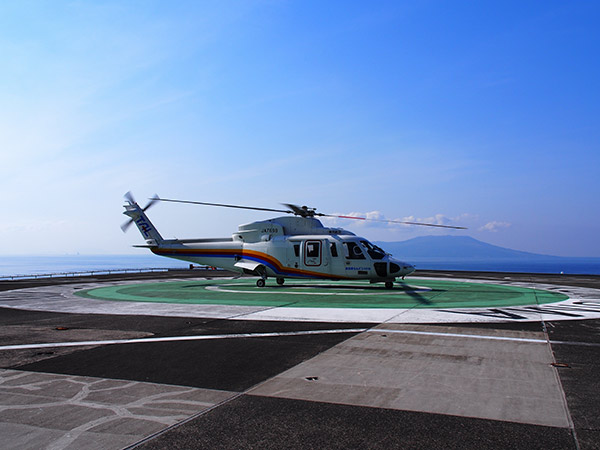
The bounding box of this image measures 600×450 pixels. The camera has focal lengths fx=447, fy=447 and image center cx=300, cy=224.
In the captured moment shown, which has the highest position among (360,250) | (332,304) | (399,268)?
(360,250)

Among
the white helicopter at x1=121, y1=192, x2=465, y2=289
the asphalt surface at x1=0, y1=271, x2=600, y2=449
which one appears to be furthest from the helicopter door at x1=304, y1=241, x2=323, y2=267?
the asphalt surface at x1=0, y1=271, x2=600, y2=449

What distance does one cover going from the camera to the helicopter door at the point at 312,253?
2367 cm

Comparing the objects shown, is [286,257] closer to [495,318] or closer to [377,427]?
[495,318]

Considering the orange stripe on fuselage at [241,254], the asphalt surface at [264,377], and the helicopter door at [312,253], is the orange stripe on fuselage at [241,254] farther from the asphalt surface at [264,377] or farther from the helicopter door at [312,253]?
the asphalt surface at [264,377]

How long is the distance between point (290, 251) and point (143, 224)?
32.1ft

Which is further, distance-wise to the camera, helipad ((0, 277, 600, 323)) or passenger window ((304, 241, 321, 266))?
passenger window ((304, 241, 321, 266))

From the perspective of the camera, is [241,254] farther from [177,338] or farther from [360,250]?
[177,338]

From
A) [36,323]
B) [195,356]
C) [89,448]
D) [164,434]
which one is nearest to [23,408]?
[89,448]

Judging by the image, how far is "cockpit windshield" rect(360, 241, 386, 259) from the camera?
2289cm

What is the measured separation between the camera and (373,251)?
75.6 ft

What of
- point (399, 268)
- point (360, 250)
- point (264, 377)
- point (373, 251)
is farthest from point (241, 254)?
point (264, 377)

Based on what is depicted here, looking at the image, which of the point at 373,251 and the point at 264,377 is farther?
the point at 373,251

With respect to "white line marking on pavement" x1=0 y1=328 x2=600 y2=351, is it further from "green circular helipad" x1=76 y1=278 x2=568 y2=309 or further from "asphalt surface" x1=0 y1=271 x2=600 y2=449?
"green circular helipad" x1=76 y1=278 x2=568 y2=309

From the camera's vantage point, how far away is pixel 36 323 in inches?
518
